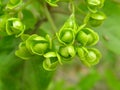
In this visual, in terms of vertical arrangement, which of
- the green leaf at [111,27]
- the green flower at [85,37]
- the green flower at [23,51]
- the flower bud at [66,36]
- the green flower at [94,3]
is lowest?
the green leaf at [111,27]

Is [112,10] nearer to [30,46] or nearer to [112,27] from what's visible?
[112,27]

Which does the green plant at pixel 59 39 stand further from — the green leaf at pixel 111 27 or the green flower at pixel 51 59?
the green leaf at pixel 111 27

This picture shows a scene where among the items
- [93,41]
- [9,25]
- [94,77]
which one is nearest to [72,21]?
[93,41]

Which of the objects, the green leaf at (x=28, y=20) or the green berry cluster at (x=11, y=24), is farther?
Answer: the green leaf at (x=28, y=20)

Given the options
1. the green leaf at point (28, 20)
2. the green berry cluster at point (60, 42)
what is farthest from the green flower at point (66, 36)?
the green leaf at point (28, 20)

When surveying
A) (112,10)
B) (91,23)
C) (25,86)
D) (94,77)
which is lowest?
(94,77)

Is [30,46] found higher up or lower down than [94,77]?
higher up

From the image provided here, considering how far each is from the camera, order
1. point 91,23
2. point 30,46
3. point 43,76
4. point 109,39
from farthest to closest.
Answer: point 109,39, point 43,76, point 91,23, point 30,46
